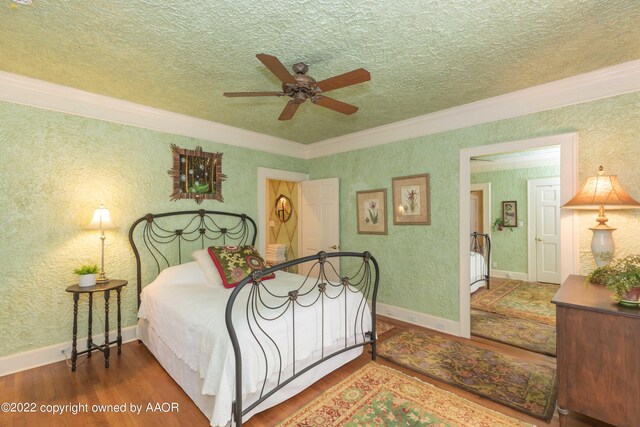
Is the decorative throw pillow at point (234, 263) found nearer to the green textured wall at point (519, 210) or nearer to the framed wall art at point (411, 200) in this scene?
the framed wall art at point (411, 200)

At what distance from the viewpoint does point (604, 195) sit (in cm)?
218

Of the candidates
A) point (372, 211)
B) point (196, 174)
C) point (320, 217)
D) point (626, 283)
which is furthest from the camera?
point (320, 217)

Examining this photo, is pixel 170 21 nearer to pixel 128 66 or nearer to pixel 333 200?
pixel 128 66

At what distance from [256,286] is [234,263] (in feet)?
4.23

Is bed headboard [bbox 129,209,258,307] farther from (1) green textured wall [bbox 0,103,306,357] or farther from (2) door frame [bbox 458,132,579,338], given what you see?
(2) door frame [bbox 458,132,579,338]

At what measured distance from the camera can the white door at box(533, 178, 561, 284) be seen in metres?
5.57

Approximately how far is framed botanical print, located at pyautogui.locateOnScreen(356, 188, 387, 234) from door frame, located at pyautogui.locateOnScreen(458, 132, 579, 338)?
1.02m

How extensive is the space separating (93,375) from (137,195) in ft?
5.80

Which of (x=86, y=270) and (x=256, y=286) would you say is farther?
(x=86, y=270)

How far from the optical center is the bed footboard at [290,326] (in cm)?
182

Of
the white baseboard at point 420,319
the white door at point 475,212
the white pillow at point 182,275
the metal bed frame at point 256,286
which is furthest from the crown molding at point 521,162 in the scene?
the white pillow at point 182,275

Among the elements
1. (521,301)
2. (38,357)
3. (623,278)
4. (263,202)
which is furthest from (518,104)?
(38,357)

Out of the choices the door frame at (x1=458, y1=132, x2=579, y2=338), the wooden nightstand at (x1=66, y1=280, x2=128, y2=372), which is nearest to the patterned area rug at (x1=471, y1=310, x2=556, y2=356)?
the door frame at (x1=458, y1=132, x2=579, y2=338)

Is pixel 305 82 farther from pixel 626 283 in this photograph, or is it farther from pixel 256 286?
pixel 626 283
